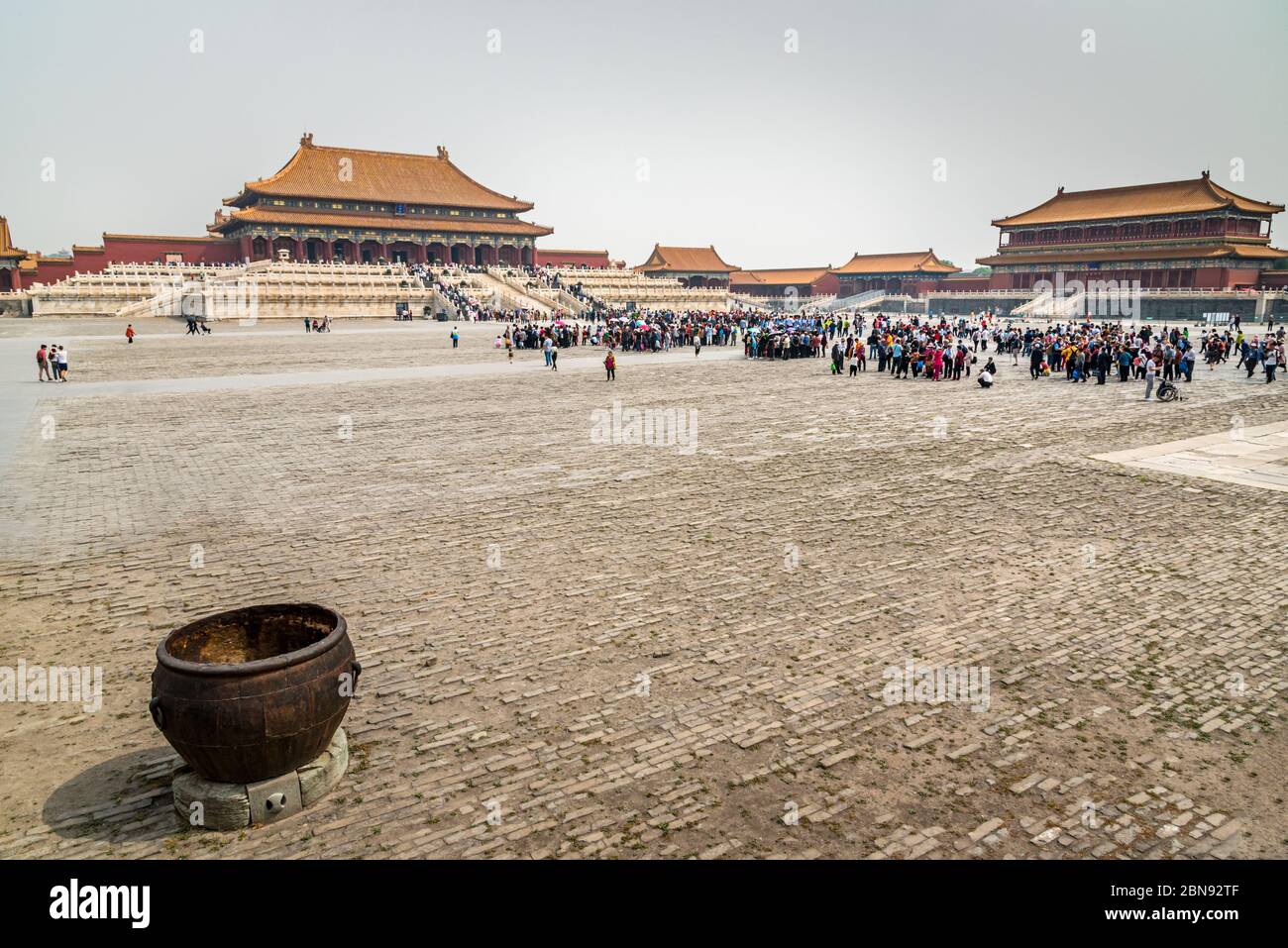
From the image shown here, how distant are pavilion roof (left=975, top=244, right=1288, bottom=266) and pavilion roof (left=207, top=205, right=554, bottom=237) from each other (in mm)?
47728

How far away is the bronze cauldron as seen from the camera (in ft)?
13.4

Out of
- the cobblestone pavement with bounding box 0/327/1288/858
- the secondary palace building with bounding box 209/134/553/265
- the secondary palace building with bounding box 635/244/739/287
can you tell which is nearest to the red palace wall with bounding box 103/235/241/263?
the secondary palace building with bounding box 209/134/553/265

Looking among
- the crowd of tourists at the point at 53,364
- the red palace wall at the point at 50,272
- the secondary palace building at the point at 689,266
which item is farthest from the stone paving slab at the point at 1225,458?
the secondary palace building at the point at 689,266

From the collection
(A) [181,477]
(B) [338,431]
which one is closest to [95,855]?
(A) [181,477]

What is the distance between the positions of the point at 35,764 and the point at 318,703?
207cm

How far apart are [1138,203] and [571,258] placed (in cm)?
5336

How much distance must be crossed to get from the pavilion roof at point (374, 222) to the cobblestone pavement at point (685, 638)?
58.0 m

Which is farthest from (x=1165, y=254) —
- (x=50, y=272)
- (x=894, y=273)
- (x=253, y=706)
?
(x=50, y=272)

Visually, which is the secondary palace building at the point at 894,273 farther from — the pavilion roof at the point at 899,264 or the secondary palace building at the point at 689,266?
the secondary palace building at the point at 689,266

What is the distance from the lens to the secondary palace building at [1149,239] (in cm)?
6328

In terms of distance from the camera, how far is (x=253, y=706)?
4.12 m

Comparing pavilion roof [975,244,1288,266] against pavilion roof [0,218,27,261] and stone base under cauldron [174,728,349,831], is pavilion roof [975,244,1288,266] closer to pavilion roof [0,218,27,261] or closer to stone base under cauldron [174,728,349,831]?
stone base under cauldron [174,728,349,831]

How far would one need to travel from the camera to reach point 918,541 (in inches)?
360
